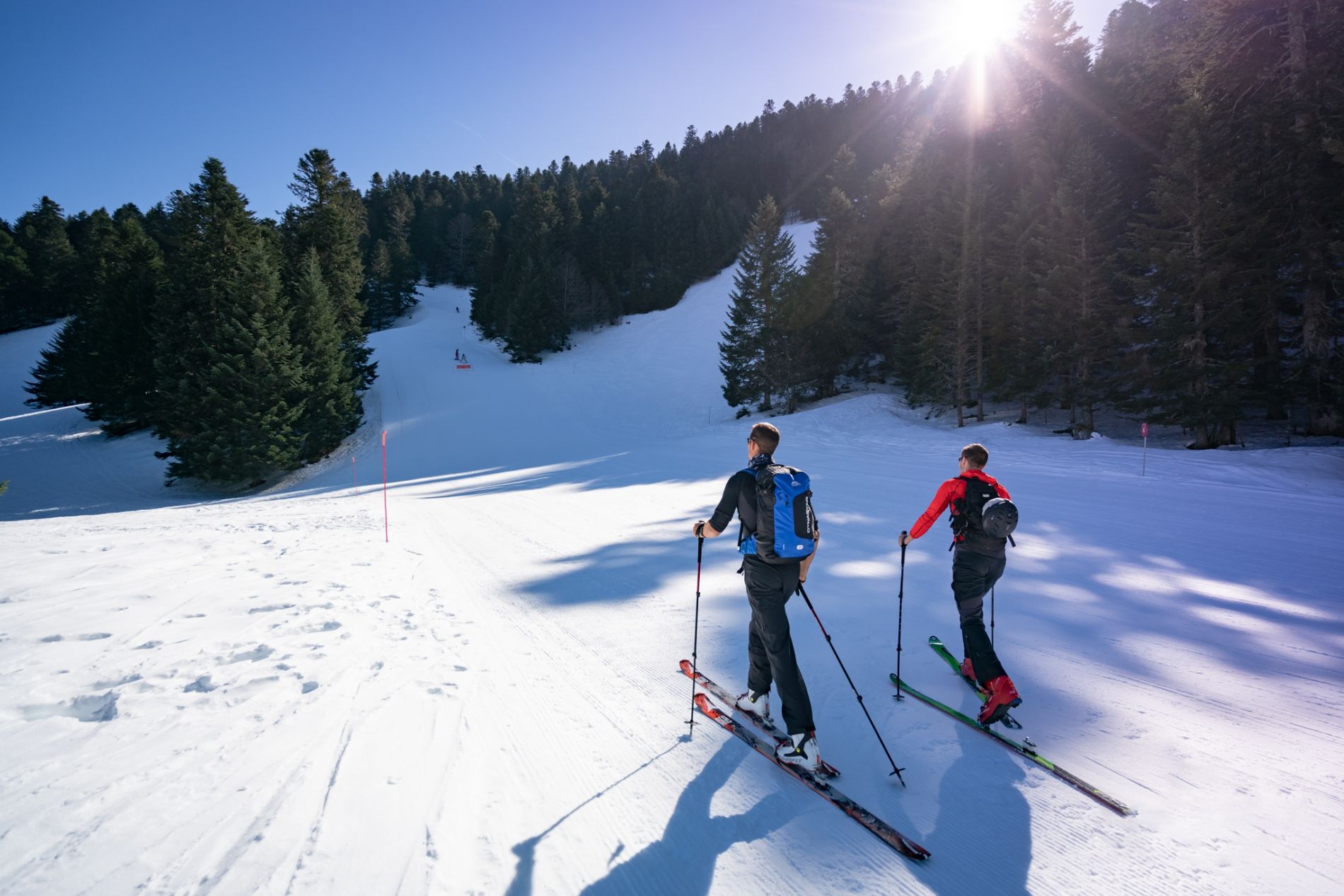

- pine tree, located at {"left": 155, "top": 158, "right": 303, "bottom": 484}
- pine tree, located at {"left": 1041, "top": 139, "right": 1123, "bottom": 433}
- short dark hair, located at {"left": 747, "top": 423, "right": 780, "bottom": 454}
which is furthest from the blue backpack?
pine tree, located at {"left": 155, "top": 158, "right": 303, "bottom": 484}

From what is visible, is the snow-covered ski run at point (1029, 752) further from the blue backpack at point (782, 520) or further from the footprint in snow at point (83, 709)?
the footprint in snow at point (83, 709)

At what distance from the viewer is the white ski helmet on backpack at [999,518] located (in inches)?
169

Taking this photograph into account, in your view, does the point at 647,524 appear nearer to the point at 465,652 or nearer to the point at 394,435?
the point at 465,652

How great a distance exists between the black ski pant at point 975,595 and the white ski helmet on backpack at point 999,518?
325mm

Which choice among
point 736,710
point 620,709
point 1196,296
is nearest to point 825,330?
point 1196,296

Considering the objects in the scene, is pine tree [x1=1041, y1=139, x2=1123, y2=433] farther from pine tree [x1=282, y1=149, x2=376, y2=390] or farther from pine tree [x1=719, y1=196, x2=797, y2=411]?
pine tree [x1=282, y1=149, x2=376, y2=390]

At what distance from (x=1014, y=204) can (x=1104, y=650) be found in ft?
84.8

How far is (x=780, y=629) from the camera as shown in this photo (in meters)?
3.91

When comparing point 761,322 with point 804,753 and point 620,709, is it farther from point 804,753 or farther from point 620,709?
point 804,753

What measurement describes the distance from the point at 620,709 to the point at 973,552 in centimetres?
320

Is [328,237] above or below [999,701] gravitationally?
above

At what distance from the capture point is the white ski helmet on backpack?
14.0 feet

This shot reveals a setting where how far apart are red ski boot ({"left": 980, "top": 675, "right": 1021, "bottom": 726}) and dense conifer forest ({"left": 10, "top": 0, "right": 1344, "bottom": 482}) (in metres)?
17.3

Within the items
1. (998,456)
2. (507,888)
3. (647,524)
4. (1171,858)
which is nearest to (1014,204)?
(998,456)
